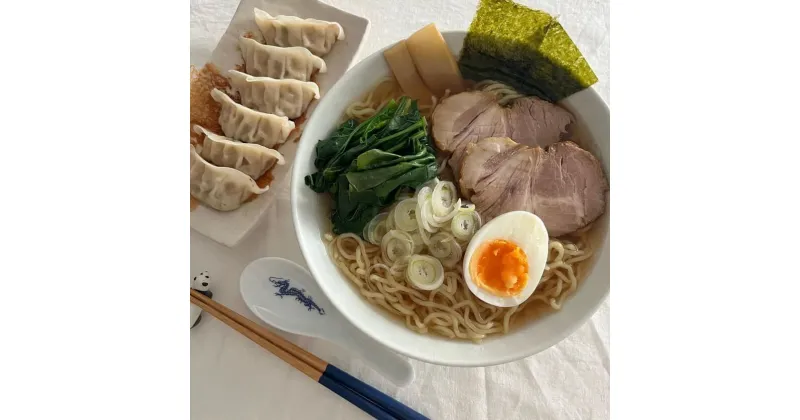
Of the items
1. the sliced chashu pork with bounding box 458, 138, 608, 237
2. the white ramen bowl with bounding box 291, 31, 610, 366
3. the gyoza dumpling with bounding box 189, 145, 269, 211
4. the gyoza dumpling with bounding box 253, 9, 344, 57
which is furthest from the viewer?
the gyoza dumpling with bounding box 253, 9, 344, 57

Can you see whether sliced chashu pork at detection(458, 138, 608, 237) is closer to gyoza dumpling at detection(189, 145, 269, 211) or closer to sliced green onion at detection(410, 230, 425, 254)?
sliced green onion at detection(410, 230, 425, 254)

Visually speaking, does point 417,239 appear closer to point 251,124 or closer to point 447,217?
point 447,217

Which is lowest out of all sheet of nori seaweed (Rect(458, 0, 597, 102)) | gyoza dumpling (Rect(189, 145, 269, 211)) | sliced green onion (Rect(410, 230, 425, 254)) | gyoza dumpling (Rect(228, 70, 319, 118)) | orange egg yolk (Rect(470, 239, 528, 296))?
gyoza dumpling (Rect(189, 145, 269, 211))

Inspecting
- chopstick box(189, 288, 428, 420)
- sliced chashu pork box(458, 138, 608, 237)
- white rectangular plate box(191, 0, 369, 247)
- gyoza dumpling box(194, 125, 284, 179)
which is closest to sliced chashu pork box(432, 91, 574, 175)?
sliced chashu pork box(458, 138, 608, 237)

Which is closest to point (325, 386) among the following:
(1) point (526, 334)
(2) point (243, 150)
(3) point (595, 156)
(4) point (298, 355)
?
(4) point (298, 355)

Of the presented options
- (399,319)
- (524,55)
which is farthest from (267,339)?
(524,55)

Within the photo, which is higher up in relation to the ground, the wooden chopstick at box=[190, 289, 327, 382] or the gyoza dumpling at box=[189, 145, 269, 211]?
the gyoza dumpling at box=[189, 145, 269, 211]

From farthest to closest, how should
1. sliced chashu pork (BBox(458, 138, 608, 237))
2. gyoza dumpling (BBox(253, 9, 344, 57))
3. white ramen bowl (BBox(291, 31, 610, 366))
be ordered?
gyoza dumpling (BBox(253, 9, 344, 57)) → sliced chashu pork (BBox(458, 138, 608, 237)) → white ramen bowl (BBox(291, 31, 610, 366))
